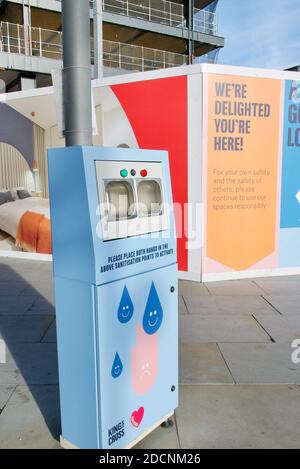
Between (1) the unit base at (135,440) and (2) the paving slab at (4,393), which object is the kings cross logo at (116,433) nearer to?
(1) the unit base at (135,440)

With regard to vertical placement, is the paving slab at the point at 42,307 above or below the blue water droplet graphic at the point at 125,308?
below

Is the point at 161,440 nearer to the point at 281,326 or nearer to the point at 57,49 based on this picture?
the point at 281,326

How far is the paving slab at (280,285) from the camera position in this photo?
645 centimetres

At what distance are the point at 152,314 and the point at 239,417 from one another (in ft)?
3.81

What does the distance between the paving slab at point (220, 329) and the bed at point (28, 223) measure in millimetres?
4136

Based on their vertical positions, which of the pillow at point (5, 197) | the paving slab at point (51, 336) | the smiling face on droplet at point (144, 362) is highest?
the pillow at point (5, 197)

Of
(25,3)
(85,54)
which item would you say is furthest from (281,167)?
(25,3)

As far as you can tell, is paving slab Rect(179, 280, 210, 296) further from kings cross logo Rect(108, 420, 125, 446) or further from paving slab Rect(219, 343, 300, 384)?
kings cross logo Rect(108, 420, 125, 446)

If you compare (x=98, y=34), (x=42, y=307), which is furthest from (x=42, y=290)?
(x=98, y=34)

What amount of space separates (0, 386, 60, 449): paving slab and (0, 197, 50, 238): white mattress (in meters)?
5.37

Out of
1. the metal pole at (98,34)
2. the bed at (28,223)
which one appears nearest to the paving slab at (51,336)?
the bed at (28,223)

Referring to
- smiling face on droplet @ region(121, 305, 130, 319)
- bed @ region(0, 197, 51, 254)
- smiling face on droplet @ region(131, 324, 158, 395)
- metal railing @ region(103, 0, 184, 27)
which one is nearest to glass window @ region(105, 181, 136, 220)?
smiling face on droplet @ region(121, 305, 130, 319)

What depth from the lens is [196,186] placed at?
22.4ft
